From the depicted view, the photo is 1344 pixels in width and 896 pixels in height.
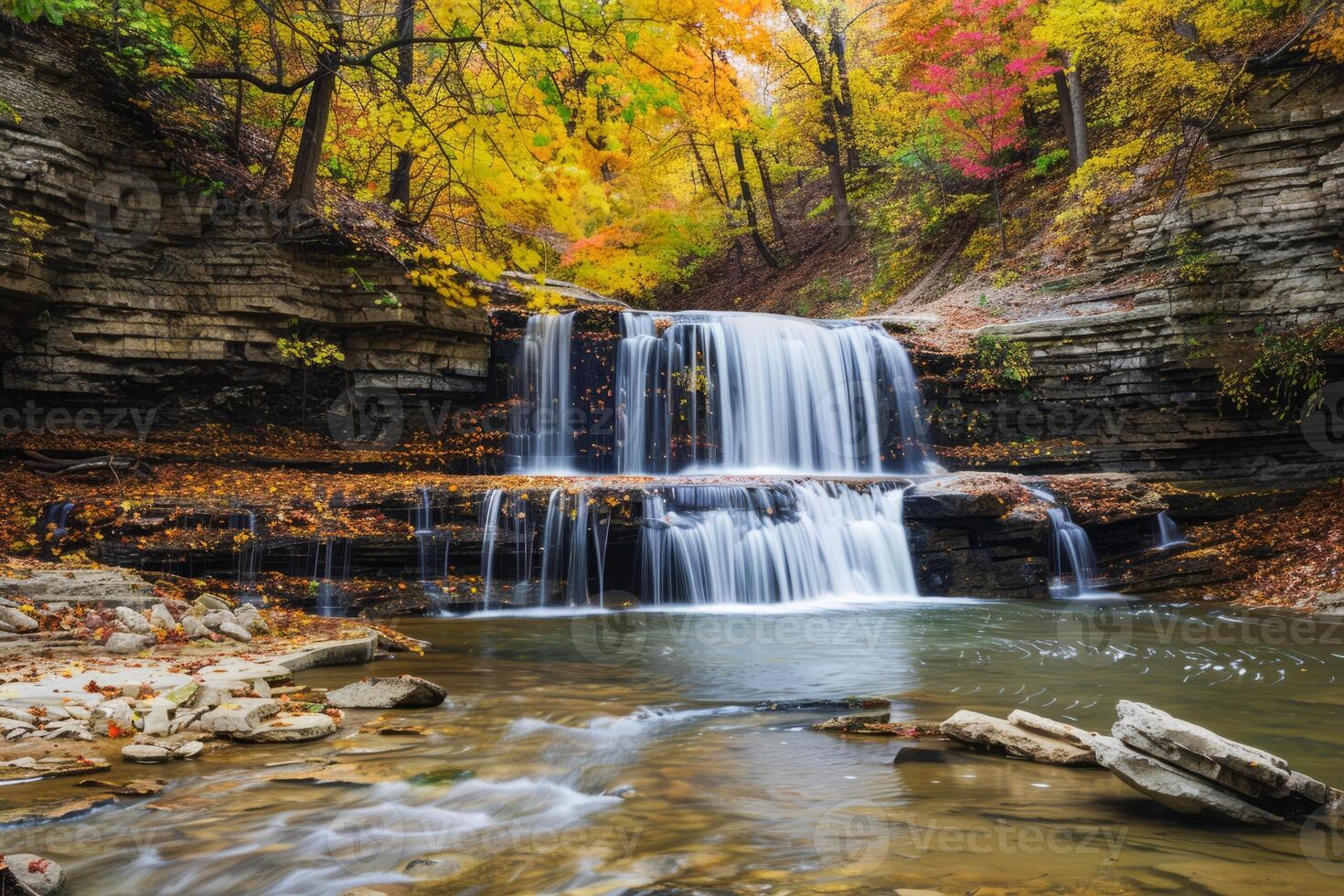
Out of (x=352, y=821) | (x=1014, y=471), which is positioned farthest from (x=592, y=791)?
(x=1014, y=471)

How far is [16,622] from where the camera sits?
18.5 feet

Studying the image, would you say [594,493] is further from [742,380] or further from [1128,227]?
[1128,227]

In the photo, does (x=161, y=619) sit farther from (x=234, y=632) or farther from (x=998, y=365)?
(x=998, y=365)

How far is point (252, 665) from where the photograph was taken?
5.20 m

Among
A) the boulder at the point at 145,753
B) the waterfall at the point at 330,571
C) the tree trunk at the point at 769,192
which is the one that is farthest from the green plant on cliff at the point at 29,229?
the tree trunk at the point at 769,192

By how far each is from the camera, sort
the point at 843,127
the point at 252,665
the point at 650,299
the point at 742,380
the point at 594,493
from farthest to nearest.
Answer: the point at 650,299
the point at 843,127
the point at 742,380
the point at 594,493
the point at 252,665

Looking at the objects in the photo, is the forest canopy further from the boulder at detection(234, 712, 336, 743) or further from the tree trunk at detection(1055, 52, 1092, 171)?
the boulder at detection(234, 712, 336, 743)

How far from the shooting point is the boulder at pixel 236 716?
3852 millimetres

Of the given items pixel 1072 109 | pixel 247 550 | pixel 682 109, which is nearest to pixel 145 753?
pixel 247 550

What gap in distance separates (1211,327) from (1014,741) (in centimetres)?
1212

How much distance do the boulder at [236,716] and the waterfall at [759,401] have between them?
34.9 feet

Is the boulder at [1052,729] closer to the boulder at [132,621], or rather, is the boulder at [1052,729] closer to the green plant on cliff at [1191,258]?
the boulder at [132,621]

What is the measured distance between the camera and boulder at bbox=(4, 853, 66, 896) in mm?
2234

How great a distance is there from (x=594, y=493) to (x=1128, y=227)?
493 inches
